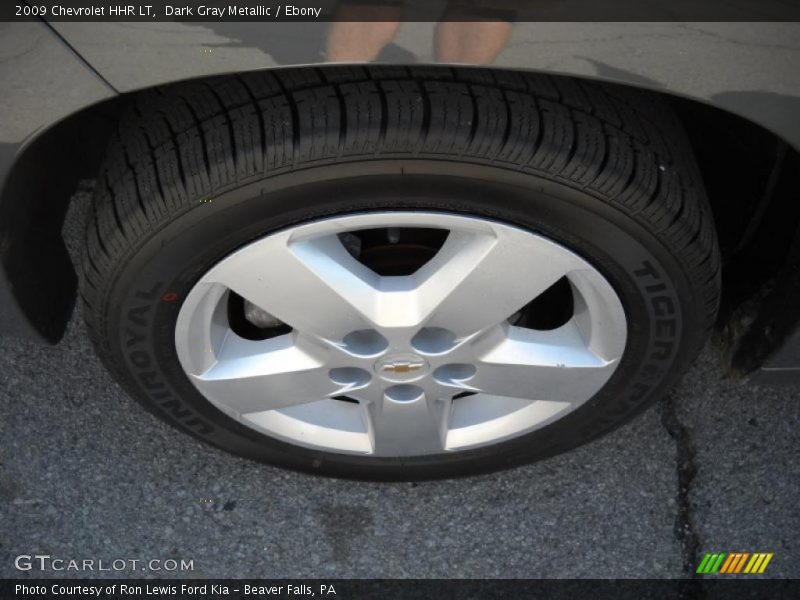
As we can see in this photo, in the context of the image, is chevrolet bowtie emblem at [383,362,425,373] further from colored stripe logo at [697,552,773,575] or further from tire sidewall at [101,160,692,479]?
colored stripe logo at [697,552,773,575]

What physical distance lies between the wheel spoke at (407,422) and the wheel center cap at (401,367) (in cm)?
6

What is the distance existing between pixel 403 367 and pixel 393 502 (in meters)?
0.47

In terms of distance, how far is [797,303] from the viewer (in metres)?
1.81

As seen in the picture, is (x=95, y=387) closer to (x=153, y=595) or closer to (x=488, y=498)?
(x=153, y=595)

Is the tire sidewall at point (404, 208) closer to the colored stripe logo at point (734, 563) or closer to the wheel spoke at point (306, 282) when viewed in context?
the wheel spoke at point (306, 282)

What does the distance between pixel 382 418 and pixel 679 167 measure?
2.55 feet

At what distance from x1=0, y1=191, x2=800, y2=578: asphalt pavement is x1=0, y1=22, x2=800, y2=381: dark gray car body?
1014 mm

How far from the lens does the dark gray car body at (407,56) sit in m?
1.26

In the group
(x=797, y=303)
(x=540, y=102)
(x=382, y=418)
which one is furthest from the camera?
(x=382, y=418)

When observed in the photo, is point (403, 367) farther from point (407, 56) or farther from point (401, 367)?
point (407, 56)

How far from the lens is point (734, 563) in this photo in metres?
2.07

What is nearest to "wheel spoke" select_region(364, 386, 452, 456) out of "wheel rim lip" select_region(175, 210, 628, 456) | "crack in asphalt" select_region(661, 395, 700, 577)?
"wheel rim lip" select_region(175, 210, 628, 456)

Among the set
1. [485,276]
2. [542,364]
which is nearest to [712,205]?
[542,364]

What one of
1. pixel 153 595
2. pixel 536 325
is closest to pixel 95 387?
pixel 153 595
